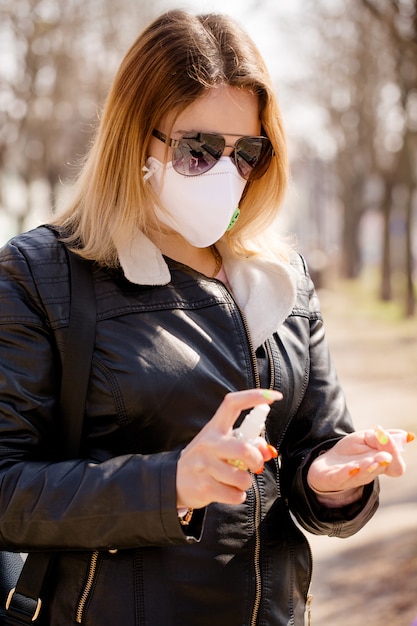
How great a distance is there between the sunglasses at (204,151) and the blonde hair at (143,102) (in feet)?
0.22

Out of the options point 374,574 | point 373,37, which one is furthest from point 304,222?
Answer: point 374,574

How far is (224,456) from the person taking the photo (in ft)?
4.55

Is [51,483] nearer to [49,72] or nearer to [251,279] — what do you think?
[251,279]

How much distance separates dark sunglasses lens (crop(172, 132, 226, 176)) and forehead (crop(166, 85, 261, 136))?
21 millimetres

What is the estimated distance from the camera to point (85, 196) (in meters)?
2.00

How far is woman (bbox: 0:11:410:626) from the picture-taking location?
1.58 m

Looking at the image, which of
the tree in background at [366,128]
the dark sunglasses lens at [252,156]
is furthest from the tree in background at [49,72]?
the dark sunglasses lens at [252,156]

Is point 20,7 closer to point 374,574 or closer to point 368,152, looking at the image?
point 368,152

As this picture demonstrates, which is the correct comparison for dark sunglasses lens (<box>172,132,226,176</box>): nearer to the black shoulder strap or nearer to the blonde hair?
the blonde hair

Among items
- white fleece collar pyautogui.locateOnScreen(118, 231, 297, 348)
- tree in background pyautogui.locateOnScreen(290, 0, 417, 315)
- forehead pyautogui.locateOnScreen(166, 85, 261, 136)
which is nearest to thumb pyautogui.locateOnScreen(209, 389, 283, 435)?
white fleece collar pyautogui.locateOnScreen(118, 231, 297, 348)

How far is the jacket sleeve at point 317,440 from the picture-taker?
6.37 feet

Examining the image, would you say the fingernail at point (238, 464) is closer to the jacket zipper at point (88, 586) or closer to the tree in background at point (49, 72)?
the jacket zipper at point (88, 586)

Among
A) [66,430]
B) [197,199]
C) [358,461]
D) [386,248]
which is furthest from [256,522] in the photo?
[386,248]

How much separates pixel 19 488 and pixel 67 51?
21248 mm
